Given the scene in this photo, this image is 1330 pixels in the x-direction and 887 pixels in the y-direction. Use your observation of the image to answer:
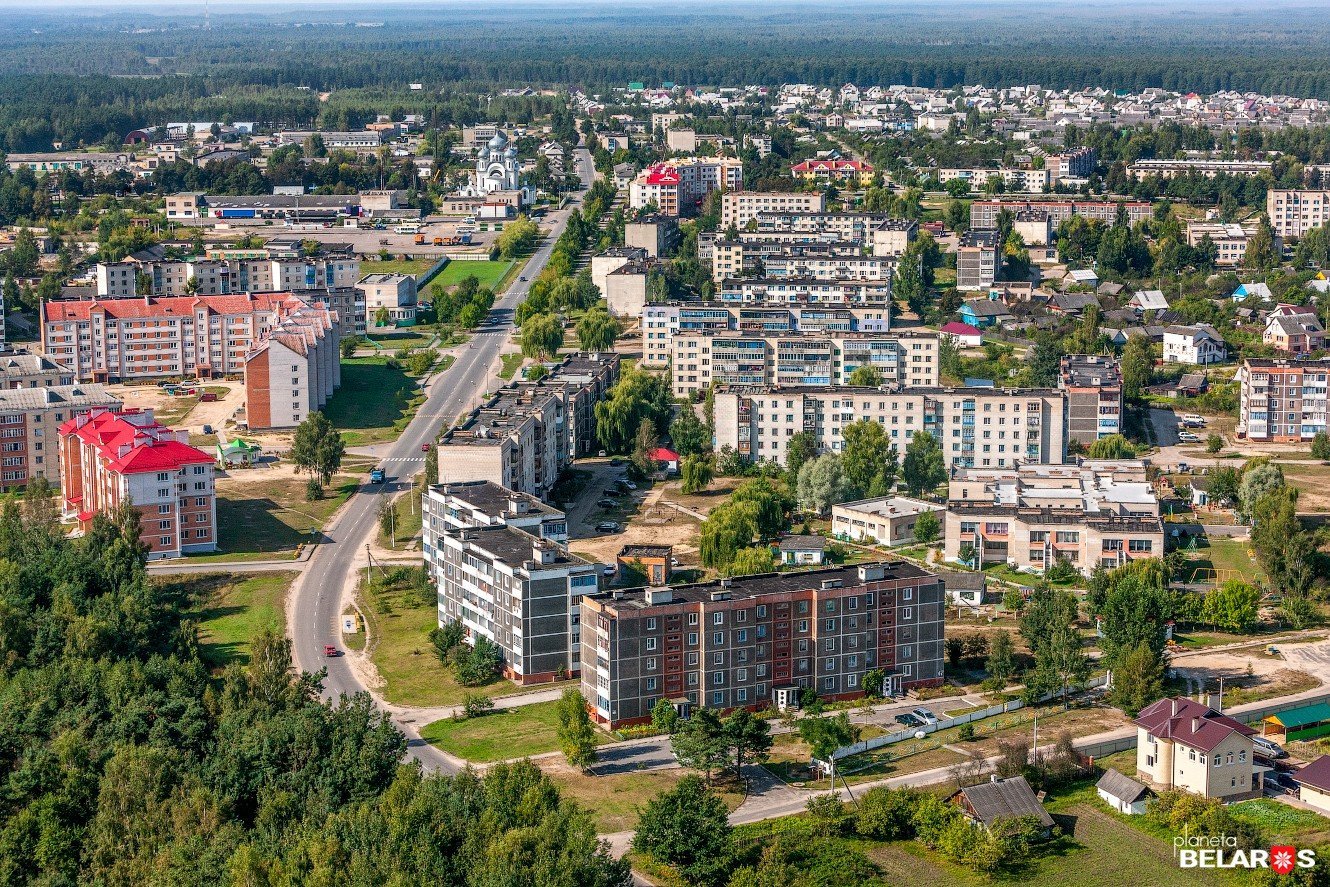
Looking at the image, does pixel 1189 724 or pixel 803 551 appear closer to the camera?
pixel 1189 724

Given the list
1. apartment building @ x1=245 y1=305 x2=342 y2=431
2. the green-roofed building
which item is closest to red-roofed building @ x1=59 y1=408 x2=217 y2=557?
apartment building @ x1=245 y1=305 x2=342 y2=431

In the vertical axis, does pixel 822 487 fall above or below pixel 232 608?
above

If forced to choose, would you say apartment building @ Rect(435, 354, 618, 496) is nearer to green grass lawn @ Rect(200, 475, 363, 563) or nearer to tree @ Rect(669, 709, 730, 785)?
green grass lawn @ Rect(200, 475, 363, 563)

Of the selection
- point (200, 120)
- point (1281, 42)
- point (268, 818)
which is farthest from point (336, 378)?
point (1281, 42)

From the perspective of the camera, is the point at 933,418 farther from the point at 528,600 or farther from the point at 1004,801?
the point at 1004,801

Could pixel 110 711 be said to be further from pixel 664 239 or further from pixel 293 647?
pixel 664 239

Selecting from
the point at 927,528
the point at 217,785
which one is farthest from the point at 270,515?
the point at 217,785

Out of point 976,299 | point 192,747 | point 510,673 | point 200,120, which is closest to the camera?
point 192,747
